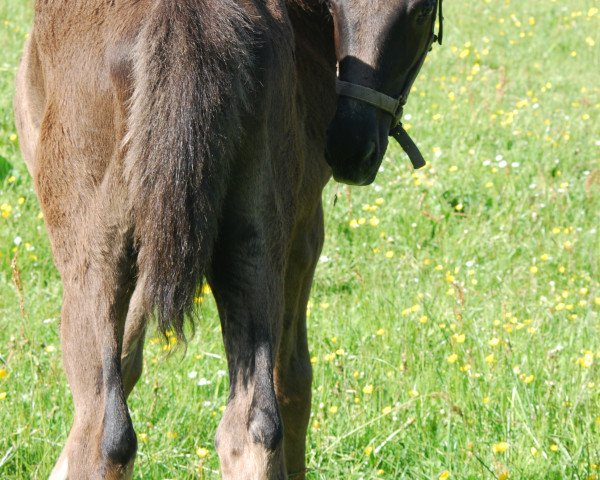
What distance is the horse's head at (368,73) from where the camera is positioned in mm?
2926

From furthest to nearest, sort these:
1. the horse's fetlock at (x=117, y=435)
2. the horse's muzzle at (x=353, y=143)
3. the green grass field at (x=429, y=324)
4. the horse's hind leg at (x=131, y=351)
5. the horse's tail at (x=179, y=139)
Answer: the green grass field at (x=429, y=324)
the horse's hind leg at (x=131, y=351)
the horse's muzzle at (x=353, y=143)
the horse's fetlock at (x=117, y=435)
the horse's tail at (x=179, y=139)

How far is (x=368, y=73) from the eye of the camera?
3.02 metres

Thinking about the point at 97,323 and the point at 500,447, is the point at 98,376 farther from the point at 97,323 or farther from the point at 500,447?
the point at 500,447

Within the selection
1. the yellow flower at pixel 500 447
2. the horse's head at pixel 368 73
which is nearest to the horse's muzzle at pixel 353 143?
the horse's head at pixel 368 73

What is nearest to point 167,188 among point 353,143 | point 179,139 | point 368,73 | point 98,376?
point 179,139

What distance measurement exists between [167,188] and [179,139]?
113 millimetres

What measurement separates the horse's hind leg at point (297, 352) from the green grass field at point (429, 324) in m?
0.12

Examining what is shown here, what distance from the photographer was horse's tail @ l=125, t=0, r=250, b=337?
2.20 meters

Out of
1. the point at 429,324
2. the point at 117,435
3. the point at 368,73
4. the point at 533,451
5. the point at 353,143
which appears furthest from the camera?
the point at 429,324

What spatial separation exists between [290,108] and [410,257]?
9.81 feet

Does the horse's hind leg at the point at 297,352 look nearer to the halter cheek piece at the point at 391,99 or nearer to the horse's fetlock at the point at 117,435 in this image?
the halter cheek piece at the point at 391,99

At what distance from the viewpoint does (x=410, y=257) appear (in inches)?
214

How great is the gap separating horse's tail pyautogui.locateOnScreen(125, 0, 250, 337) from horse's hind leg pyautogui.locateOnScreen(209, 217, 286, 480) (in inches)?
5.2

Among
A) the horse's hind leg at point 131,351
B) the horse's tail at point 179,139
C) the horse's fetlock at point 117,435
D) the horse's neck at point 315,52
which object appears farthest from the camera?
the horse's hind leg at point 131,351
